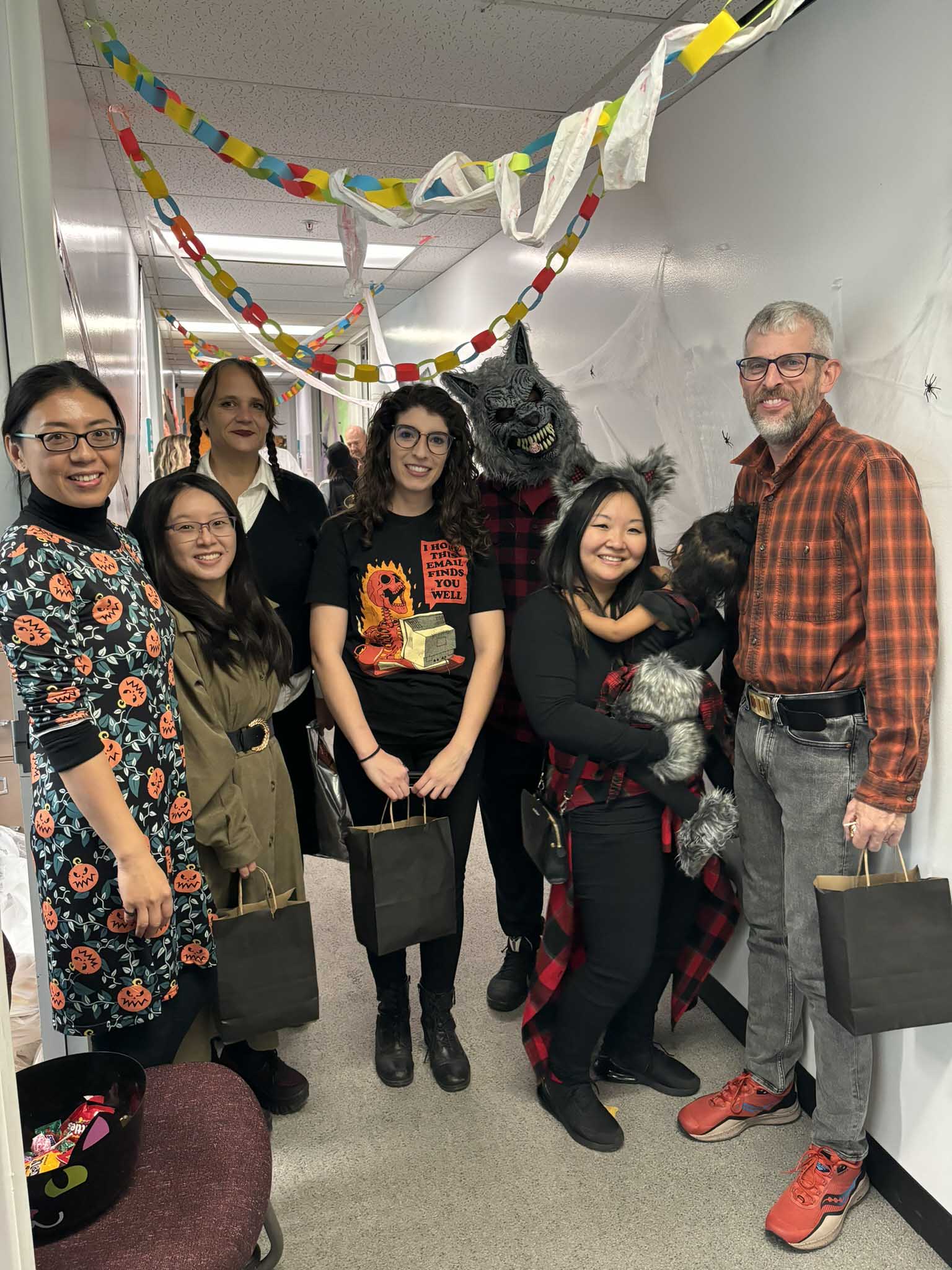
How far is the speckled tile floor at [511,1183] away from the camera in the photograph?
1.69 metres

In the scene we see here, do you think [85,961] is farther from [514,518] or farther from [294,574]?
[514,518]

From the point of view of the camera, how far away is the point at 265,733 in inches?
72.6

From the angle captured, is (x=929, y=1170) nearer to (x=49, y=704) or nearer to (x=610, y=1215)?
(x=610, y=1215)

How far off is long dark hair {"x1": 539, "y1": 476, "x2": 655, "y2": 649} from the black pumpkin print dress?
0.81 meters

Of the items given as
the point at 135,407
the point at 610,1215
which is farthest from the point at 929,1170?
the point at 135,407

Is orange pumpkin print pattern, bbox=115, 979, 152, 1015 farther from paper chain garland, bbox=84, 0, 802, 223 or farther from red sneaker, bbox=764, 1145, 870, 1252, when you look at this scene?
paper chain garland, bbox=84, 0, 802, 223

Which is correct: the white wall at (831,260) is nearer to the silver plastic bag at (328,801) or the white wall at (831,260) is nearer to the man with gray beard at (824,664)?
the man with gray beard at (824,664)

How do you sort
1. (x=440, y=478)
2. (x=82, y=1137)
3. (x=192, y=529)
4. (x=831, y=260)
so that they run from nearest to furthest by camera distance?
(x=82, y=1137) → (x=192, y=529) → (x=831, y=260) → (x=440, y=478)

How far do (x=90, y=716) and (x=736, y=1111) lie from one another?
5.40 ft

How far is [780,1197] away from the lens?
1.79m

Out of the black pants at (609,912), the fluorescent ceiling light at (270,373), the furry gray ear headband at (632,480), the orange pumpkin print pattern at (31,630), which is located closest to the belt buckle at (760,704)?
the black pants at (609,912)

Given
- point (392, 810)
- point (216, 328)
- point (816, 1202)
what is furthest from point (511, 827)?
point (216, 328)

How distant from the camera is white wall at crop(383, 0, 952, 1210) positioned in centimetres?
161

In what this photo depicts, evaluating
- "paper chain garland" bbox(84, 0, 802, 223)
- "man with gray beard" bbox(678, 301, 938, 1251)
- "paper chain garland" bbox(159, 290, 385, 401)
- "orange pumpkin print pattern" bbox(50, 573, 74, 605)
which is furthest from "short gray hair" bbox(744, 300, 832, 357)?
"paper chain garland" bbox(159, 290, 385, 401)
